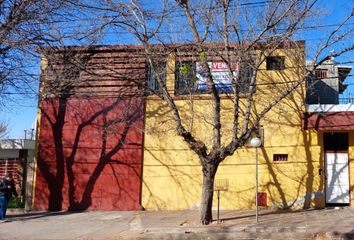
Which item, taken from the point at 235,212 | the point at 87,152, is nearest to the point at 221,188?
the point at 235,212

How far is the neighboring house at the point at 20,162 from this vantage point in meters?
20.0

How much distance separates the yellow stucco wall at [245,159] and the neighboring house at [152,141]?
0.13 ft

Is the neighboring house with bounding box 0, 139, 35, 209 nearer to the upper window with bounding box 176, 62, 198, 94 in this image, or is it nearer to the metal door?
the upper window with bounding box 176, 62, 198, 94

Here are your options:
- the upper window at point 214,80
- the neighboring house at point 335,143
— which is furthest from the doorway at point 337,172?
the upper window at point 214,80

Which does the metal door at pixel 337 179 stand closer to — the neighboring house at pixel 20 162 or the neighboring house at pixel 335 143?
the neighboring house at pixel 335 143

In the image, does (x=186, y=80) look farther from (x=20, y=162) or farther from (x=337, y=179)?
(x=20, y=162)

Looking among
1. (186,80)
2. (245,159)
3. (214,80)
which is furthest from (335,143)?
(186,80)

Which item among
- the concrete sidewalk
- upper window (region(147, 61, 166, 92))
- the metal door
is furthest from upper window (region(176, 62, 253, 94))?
the concrete sidewalk

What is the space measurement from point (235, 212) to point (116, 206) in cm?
490

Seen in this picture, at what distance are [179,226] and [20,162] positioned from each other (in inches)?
364

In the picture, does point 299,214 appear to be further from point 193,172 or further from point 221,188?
point 193,172

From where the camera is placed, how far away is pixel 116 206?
19234 millimetres

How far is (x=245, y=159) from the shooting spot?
18.6 m

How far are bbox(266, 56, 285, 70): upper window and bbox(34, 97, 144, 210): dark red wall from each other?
5.41 m
